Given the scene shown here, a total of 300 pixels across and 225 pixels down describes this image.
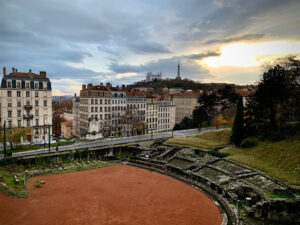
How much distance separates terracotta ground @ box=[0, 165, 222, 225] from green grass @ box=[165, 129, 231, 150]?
14097mm

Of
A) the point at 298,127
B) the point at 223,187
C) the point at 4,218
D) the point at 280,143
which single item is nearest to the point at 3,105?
the point at 4,218

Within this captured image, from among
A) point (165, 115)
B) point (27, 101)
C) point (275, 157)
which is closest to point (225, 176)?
point (275, 157)

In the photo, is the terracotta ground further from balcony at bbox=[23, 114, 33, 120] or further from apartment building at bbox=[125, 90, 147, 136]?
apartment building at bbox=[125, 90, 147, 136]

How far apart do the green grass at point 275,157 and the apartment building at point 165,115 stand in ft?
133

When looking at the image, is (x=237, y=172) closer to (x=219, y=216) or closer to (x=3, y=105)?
(x=219, y=216)

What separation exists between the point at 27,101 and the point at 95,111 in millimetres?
18275

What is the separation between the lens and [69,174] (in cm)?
3203

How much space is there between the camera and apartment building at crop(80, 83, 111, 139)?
5784 centimetres

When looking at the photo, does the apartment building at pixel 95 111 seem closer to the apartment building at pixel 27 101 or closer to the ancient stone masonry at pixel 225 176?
the apartment building at pixel 27 101

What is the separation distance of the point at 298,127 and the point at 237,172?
16873 millimetres

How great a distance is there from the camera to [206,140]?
46000 mm

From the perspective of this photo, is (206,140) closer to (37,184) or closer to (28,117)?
(37,184)

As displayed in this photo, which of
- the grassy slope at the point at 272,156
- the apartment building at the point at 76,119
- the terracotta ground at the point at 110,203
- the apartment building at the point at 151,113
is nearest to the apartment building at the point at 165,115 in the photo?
the apartment building at the point at 151,113

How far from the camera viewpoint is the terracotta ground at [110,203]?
62.5 feet
